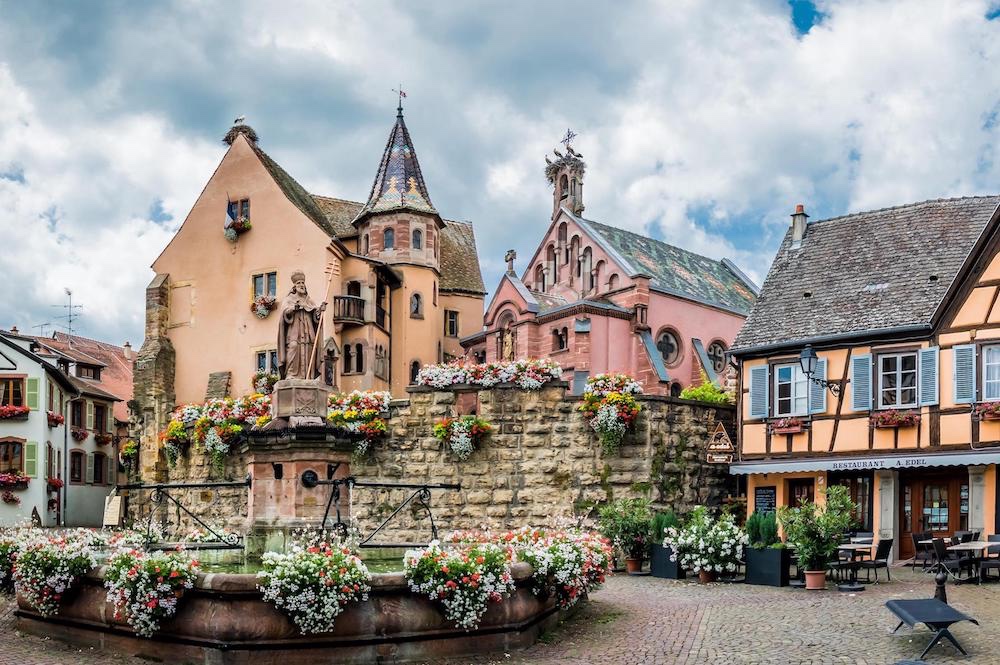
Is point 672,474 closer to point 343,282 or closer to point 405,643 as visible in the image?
point 405,643

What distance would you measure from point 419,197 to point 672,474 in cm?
2154

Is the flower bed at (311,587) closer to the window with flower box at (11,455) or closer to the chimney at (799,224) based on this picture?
the chimney at (799,224)

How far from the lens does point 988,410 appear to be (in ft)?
75.0

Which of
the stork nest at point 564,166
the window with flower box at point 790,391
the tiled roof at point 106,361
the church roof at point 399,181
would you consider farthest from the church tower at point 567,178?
the window with flower box at point 790,391

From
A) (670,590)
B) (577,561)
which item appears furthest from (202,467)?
(577,561)

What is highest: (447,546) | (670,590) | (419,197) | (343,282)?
(419,197)

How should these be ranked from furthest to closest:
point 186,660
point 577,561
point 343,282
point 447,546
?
1. point 343,282
2. point 577,561
3. point 447,546
4. point 186,660

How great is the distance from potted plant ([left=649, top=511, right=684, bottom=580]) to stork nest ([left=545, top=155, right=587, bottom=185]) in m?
37.9

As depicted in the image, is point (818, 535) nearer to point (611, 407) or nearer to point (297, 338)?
point (611, 407)

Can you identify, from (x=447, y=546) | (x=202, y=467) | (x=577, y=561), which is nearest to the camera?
(x=447, y=546)

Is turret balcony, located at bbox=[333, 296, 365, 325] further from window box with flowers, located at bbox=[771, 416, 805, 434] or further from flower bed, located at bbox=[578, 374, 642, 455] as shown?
window box with flowers, located at bbox=[771, 416, 805, 434]

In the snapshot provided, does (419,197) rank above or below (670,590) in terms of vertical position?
above

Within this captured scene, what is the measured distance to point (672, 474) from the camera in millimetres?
25047

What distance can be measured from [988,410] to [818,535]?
23.4ft
